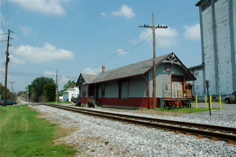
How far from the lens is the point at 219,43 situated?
123 feet

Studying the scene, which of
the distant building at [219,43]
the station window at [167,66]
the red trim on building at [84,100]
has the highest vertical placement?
the distant building at [219,43]

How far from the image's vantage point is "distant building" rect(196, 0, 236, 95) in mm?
33969

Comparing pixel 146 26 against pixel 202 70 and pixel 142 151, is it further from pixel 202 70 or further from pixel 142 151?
pixel 202 70

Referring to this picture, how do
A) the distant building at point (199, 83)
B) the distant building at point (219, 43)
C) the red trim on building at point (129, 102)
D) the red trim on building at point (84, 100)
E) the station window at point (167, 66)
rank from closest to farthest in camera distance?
the red trim on building at point (129, 102), the station window at point (167, 66), the red trim on building at point (84, 100), the distant building at point (219, 43), the distant building at point (199, 83)

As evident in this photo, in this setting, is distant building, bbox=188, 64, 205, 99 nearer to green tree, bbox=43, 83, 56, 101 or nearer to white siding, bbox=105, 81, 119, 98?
white siding, bbox=105, 81, 119, 98

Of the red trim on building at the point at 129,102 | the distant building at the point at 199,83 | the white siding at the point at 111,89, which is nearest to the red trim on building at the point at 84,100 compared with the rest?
the red trim on building at the point at 129,102

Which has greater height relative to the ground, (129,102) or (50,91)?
(50,91)

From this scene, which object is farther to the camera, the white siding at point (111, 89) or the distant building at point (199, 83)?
the distant building at point (199, 83)

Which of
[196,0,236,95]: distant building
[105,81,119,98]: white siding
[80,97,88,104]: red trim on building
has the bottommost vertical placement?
[80,97,88,104]: red trim on building

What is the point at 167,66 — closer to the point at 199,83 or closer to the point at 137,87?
the point at 137,87

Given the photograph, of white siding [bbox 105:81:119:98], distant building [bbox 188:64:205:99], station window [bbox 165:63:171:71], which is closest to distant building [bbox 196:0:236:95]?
distant building [bbox 188:64:205:99]

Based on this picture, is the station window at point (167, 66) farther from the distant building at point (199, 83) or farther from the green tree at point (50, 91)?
the green tree at point (50, 91)

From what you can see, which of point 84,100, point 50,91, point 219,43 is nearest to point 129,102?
point 84,100

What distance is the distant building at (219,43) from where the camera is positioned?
3397cm
